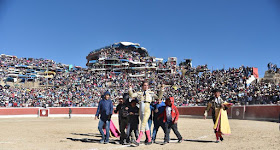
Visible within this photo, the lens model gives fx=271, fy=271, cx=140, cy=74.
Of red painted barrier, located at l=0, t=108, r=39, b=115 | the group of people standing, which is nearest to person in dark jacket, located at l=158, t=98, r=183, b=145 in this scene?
the group of people standing

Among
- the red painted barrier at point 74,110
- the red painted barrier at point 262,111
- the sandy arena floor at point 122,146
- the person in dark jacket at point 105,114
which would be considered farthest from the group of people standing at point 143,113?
the red painted barrier at point 74,110

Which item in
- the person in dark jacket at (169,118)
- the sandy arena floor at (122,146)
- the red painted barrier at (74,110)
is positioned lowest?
the red painted barrier at (74,110)

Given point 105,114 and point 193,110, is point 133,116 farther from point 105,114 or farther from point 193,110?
point 193,110

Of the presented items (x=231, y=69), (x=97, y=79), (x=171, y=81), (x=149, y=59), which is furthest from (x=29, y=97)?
(x=149, y=59)

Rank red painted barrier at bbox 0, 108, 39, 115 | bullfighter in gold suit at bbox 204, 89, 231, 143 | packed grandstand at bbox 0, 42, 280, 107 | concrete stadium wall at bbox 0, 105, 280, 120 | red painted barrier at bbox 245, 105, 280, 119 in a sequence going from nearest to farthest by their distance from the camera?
bullfighter in gold suit at bbox 204, 89, 231, 143 < red painted barrier at bbox 245, 105, 280, 119 < concrete stadium wall at bbox 0, 105, 280, 120 < packed grandstand at bbox 0, 42, 280, 107 < red painted barrier at bbox 0, 108, 39, 115

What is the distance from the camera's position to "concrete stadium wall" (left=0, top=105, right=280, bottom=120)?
19.5 meters

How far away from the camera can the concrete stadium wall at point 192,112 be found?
19.5 m

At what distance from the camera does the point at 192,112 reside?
29.3 m

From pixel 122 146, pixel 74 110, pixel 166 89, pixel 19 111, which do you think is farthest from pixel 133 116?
pixel 166 89

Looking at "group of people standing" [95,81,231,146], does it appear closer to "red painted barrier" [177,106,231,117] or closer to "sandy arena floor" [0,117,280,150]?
"sandy arena floor" [0,117,280,150]

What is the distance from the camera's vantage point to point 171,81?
4391 centimetres

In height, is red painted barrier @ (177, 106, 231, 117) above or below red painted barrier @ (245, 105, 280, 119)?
below

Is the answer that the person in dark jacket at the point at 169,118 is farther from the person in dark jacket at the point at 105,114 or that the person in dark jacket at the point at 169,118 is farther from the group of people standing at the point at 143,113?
the person in dark jacket at the point at 105,114

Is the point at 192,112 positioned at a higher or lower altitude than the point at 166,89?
lower
